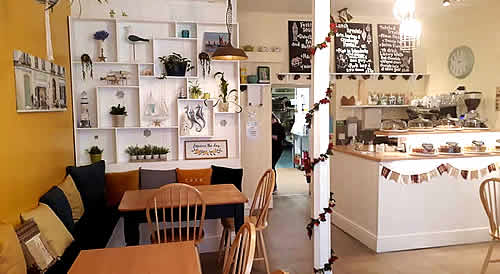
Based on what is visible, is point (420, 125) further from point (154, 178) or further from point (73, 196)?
point (73, 196)

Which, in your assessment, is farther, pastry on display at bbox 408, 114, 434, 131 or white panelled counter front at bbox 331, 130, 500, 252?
pastry on display at bbox 408, 114, 434, 131

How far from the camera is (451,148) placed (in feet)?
13.3

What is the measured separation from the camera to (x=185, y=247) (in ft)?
7.03

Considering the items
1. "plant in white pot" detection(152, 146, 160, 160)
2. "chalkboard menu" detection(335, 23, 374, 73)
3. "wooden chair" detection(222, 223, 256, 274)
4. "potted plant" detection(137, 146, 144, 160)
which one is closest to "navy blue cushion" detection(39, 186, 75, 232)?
"potted plant" detection(137, 146, 144, 160)

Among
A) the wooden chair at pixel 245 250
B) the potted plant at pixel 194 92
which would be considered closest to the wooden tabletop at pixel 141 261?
the wooden chair at pixel 245 250

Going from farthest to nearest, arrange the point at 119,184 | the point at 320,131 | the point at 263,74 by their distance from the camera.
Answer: the point at 263,74 → the point at 119,184 → the point at 320,131

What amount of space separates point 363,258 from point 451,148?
155cm

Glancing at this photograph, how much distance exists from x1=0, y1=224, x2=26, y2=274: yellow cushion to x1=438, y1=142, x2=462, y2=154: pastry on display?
155 inches

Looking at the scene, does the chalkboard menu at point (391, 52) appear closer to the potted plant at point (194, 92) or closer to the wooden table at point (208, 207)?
the potted plant at point (194, 92)

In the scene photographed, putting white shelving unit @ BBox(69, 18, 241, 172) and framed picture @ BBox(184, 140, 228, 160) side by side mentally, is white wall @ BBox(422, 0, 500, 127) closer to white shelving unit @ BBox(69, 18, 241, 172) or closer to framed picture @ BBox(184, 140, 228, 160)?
white shelving unit @ BBox(69, 18, 241, 172)

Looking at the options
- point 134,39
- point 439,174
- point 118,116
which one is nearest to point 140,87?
point 118,116

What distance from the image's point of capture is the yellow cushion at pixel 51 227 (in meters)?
2.51

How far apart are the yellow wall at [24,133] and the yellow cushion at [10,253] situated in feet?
1.01

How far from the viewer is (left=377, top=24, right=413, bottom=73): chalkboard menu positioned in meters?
5.99
